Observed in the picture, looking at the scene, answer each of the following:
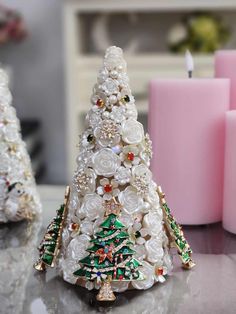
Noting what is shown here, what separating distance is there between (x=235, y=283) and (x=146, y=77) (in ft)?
5.35

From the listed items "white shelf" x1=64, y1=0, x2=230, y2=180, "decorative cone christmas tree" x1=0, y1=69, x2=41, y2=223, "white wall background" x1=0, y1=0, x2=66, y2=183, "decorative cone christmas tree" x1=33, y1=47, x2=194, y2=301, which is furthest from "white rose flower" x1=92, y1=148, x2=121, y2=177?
"white wall background" x1=0, y1=0, x2=66, y2=183

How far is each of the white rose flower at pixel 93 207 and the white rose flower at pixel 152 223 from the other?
0.04 metres

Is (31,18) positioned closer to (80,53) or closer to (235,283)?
(80,53)

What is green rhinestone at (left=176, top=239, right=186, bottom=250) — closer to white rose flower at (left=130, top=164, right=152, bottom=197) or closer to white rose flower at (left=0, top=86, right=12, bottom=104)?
white rose flower at (left=130, top=164, right=152, bottom=197)

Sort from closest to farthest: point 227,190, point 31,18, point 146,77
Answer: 1. point 227,190
2. point 146,77
3. point 31,18

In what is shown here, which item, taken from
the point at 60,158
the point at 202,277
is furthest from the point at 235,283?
the point at 60,158

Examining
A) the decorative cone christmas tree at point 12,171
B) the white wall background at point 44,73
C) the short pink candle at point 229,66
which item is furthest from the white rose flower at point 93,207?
the white wall background at point 44,73

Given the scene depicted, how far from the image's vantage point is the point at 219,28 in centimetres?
212

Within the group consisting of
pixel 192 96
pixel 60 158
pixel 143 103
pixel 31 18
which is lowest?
pixel 60 158

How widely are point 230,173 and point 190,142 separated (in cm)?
6

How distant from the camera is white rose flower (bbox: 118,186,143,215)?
49 cm

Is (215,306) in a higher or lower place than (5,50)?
lower

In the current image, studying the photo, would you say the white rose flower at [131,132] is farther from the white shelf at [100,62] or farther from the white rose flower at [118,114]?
the white shelf at [100,62]

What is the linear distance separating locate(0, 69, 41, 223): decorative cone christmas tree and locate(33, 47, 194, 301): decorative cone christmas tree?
0.13 meters
